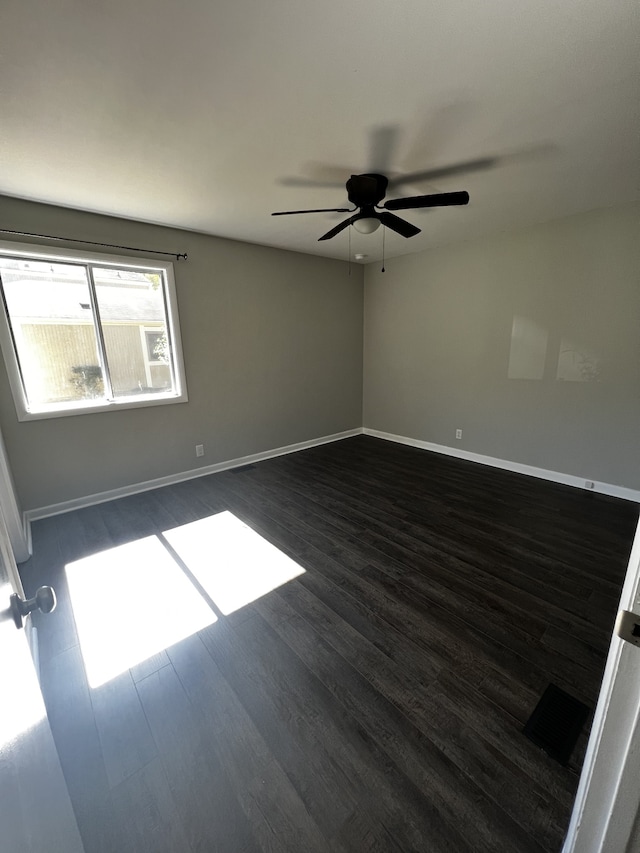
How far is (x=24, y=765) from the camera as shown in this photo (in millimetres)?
562

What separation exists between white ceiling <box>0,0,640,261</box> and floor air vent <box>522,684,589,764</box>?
8.92 ft

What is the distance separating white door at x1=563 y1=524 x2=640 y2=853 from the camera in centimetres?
60

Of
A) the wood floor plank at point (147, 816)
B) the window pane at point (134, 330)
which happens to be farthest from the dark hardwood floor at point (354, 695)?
the window pane at point (134, 330)

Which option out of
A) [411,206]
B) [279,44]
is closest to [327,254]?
[411,206]

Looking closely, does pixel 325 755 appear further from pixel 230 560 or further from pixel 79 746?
pixel 230 560

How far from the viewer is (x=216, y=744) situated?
1.32 m

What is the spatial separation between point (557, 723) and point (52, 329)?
4.26 meters

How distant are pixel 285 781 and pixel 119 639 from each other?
114cm

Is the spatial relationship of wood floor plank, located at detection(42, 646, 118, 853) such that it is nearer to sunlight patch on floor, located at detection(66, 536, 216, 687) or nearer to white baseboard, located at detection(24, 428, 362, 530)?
sunlight patch on floor, located at detection(66, 536, 216, 687)

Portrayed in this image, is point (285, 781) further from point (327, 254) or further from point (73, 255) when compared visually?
point (327, 254)

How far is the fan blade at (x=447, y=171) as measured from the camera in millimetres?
2219

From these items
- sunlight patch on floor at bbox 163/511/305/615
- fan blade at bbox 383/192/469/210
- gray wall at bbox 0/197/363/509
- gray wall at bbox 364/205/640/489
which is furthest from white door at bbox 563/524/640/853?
gray wall at bbox 0/197/363/509

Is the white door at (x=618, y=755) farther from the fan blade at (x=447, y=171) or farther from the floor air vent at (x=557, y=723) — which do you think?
the fan blade at (x=447, y=171)

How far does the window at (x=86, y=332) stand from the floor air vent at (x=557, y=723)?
3.74 m
